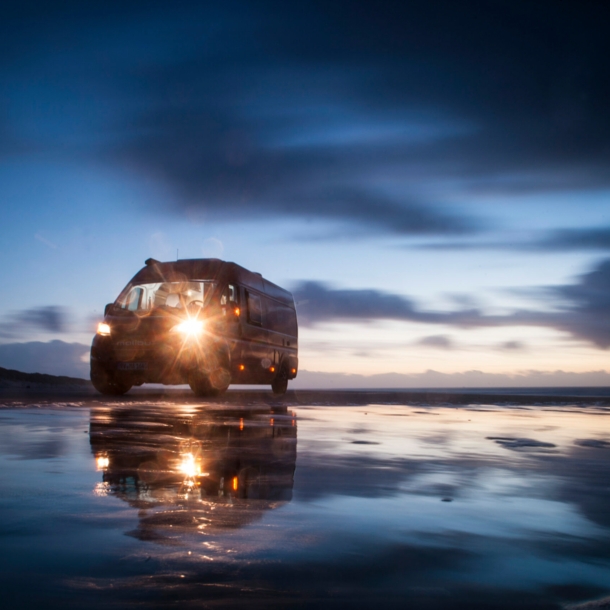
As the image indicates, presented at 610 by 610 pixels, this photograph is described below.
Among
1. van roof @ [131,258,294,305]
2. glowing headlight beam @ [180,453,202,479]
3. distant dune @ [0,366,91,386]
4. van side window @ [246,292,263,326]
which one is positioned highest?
van roof @ [131,258,294,305]

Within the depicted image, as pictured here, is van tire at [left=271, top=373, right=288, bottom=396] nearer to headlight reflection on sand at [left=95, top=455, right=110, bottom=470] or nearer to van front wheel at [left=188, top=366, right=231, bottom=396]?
van front wheel at [left=188, top=366, right=231, bottom=396]

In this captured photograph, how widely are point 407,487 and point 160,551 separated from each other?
1890mm

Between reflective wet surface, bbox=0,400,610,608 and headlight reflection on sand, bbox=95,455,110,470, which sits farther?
headlight reflection on sand, bbox=95,455,110,470

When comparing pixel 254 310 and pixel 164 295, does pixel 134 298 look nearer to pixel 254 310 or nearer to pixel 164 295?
pixel 164 295

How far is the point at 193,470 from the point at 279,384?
14.4 m

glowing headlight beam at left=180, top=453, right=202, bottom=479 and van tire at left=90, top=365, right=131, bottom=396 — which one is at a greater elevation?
van tire at left=90, top=365, right=131, bottom=396

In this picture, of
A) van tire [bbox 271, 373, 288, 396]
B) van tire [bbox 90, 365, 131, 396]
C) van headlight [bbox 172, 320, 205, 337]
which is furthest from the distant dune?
van headlight [bbox 172, 320, 205, 337]

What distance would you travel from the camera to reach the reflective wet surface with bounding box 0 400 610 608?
2037mm

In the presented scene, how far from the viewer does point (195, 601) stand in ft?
6.26

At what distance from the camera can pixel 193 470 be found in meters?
4.20

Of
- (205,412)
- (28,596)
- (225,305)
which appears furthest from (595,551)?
(225,305)

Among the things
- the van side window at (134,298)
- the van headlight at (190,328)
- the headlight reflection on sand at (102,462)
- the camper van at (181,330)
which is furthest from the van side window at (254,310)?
the headlight reflection on sand at (102,462)

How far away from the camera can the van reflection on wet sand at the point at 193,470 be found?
2926 millimetres

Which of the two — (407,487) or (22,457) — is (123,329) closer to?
(22,457)
